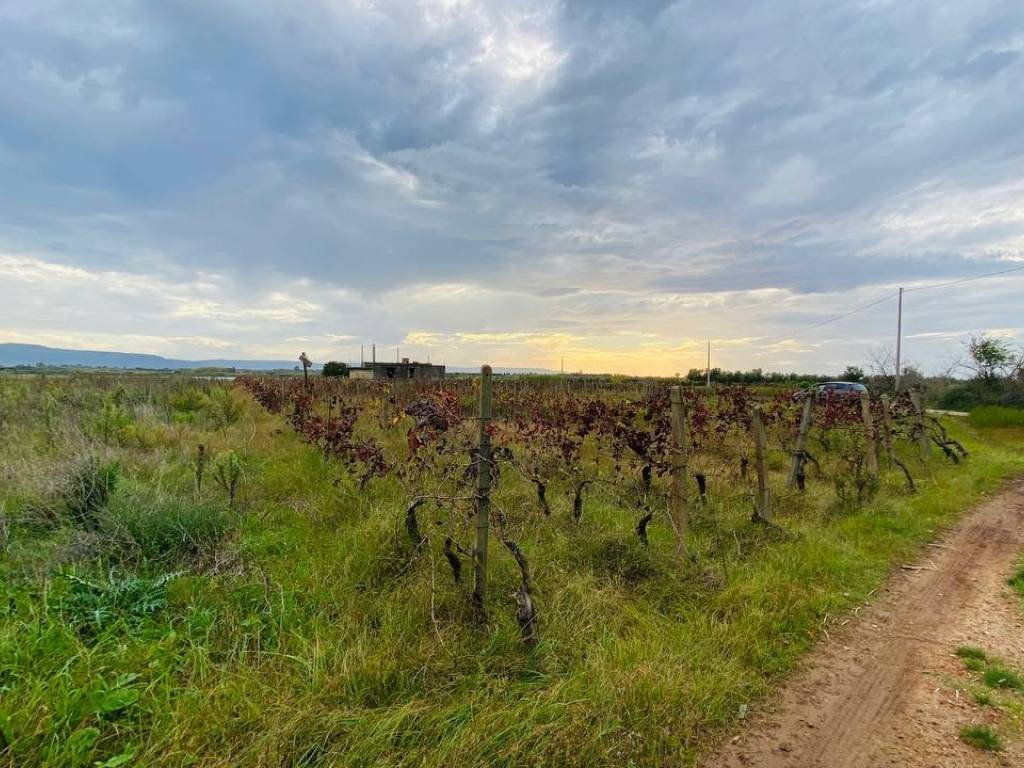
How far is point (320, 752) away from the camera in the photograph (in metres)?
1.93

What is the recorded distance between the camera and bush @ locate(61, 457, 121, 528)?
13.2 ft

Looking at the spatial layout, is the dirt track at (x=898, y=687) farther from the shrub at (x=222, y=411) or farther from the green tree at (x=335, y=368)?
the green tree at (x=335, y=368)

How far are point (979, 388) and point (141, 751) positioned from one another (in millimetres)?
27817

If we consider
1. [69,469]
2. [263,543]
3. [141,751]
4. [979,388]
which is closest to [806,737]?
[141,751]

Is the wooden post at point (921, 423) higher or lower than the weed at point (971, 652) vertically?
higher

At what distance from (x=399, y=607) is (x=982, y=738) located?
2814mm

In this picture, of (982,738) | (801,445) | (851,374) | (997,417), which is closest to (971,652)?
(982,738)

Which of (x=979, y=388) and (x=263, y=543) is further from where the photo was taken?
(x=979, y=388)

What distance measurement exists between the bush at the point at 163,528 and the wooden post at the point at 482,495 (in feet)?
6.84

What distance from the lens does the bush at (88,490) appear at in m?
4.02

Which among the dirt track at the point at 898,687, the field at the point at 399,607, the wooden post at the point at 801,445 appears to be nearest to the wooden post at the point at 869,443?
the field at the point at 399,607

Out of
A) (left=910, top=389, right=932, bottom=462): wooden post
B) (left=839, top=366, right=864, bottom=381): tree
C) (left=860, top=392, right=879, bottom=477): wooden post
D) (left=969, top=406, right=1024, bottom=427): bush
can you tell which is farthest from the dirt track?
(left=839, top=366, right=864, bottom=381): tree

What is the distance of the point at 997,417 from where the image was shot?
15.4m

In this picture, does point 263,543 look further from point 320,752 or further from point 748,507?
point 748,507
